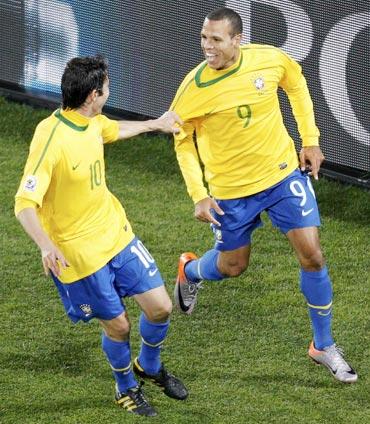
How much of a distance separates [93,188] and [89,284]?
533mm

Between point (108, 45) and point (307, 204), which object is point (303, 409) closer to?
point (307, 204)

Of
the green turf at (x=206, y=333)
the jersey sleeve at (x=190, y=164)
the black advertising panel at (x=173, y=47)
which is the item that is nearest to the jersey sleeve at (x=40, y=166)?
the jersey sleeve at (x=190, y=164)

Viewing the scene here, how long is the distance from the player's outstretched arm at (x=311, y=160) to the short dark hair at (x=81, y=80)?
5.22 ft

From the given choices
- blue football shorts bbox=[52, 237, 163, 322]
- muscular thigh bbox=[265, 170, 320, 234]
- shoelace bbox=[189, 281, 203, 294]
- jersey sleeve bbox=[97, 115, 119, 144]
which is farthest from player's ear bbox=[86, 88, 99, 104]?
shoelace bbox=[189, 281, 203, 294]

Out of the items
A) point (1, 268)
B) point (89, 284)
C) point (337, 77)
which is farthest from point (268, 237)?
point (89, 284)

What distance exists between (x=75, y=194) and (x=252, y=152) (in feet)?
4.51

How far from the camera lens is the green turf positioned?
735 centimetres

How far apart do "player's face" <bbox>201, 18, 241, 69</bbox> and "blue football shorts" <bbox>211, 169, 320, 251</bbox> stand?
32.9 inches

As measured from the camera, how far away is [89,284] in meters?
6.97

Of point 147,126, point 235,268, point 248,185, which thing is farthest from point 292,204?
point 147,126

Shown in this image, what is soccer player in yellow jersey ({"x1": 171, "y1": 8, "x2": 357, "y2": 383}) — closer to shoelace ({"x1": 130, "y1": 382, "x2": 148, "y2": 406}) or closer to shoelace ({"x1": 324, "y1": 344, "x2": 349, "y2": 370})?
shoelace ({"x1": 324, "y1": 344, "x2": 349, "y2": 370})

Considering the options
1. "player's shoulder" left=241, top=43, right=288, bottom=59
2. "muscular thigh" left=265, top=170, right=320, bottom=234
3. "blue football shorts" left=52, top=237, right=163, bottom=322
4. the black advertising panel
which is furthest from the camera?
the black advertising panel

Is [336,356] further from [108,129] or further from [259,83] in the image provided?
[108,129]

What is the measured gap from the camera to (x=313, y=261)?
25.0ft
